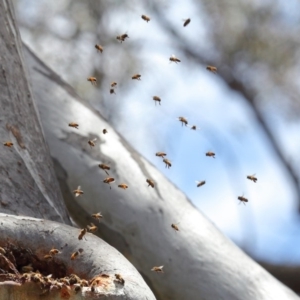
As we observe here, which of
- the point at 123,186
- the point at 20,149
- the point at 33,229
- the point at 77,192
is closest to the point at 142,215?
the point at 123,186

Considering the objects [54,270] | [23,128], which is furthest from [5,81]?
[54,270]

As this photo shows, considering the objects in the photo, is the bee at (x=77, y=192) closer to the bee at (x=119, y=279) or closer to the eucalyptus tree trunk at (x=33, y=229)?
the eucalyptus tree trunk at (x=33, y=229)

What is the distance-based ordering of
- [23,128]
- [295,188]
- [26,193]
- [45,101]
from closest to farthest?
[26,193]
[23,128]
[45,101]
[295,188]

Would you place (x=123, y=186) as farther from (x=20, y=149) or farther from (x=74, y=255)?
(x=74, y=255)

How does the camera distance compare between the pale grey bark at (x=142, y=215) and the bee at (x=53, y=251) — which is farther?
the pale grey bark at (x=142, y=215)

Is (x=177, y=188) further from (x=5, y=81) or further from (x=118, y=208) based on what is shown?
(x=5, y=81)

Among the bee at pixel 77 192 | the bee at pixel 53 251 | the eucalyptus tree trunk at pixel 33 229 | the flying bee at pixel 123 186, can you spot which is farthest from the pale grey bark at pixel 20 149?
the flying bee at pixel 123 186
